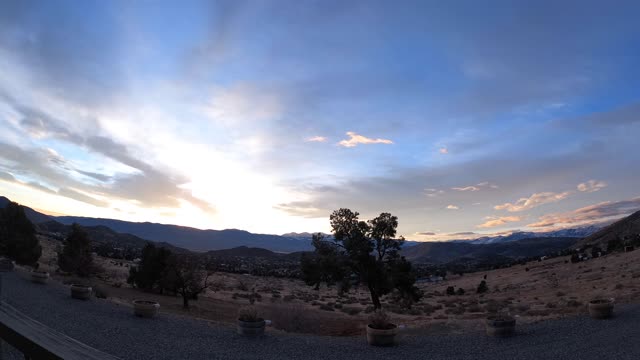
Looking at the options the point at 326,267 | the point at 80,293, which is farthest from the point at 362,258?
the point at 80,293

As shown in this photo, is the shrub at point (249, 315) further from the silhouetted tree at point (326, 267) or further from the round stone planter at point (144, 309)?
the silhouetted tree at point (326, 267)

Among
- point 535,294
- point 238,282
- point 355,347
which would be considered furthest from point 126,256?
point 355,347

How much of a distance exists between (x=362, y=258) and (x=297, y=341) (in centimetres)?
1058

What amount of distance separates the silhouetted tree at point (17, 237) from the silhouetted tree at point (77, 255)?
2.49 meters

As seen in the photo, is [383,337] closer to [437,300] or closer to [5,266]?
[5,266]

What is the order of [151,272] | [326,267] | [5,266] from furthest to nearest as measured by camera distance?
[151,272] → [5,266] → [326,267]

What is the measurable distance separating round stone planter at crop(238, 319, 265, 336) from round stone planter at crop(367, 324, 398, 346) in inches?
157

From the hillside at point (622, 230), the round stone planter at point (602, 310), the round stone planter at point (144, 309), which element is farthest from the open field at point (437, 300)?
the hillside at point (622, 230)

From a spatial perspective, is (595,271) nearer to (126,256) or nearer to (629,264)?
(629,264)

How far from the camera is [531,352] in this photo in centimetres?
1287

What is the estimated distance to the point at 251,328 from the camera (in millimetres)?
15016

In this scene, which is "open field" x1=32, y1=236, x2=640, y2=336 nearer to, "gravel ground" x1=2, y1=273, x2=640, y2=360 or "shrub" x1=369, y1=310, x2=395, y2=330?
"gravel ground" x1=2, y1=273, x2=640, y2=360

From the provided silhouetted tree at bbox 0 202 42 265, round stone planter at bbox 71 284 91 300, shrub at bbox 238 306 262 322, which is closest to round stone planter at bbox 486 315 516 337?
shrub at bbox 238 306 262 322

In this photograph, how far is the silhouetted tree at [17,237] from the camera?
36938 mm
